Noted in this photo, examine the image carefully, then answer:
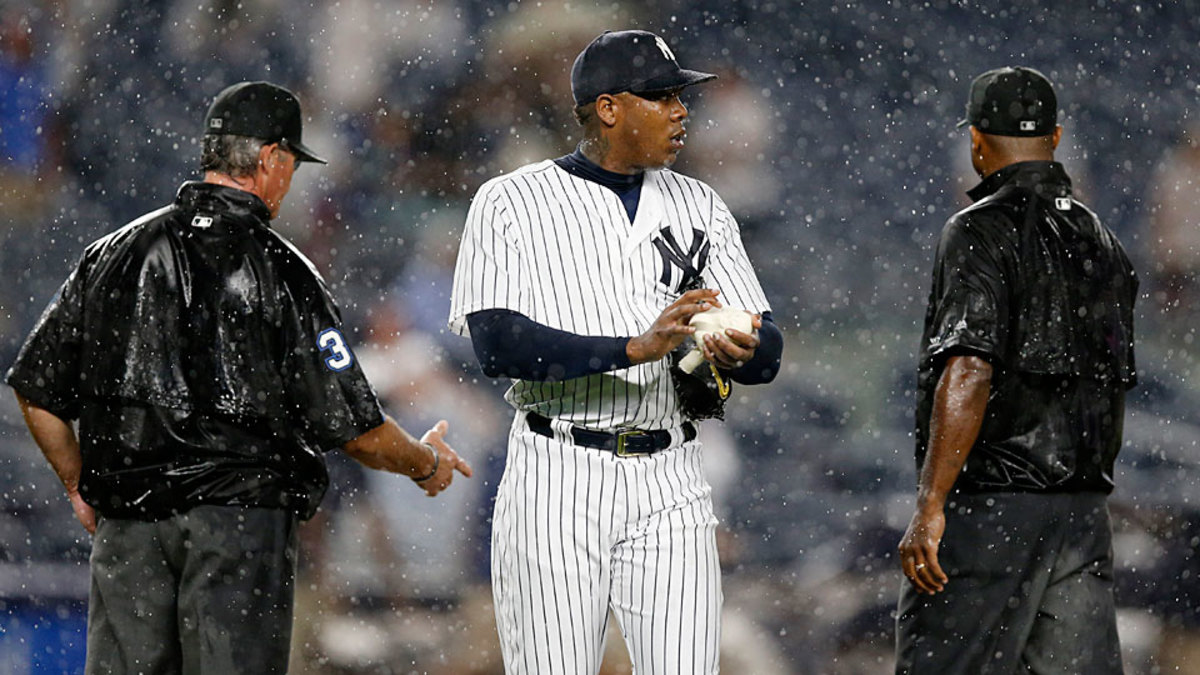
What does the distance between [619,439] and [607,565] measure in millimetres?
248

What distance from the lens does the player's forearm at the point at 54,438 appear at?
3137mm

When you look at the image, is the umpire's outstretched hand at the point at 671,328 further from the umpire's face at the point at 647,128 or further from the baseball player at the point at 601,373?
the umpire's face at the point at 647,128

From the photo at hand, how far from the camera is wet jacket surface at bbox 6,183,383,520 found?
117 inches

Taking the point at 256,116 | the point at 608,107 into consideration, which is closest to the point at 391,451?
the point at 256,116

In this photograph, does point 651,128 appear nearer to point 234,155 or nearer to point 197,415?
point 234,155

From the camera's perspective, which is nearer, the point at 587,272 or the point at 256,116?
the point at 587,272

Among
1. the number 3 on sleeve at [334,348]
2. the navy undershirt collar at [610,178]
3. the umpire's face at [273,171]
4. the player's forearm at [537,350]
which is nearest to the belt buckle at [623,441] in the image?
the player's forearm at [537,350]

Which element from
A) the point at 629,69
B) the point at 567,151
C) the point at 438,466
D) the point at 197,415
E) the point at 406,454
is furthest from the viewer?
the point at 567,151

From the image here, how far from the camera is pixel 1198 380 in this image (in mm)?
5434

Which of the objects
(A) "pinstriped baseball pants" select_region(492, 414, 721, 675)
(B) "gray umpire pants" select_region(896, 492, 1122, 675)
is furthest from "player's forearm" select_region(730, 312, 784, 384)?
(B) "gray umpire pants" select_region(896, 492, 1122, 675)

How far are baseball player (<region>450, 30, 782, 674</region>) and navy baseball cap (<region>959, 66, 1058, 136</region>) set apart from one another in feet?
2.69

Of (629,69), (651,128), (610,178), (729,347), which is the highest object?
(629,69)

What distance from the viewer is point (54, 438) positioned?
314 centimetres

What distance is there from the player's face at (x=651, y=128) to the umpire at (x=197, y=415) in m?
0.77
